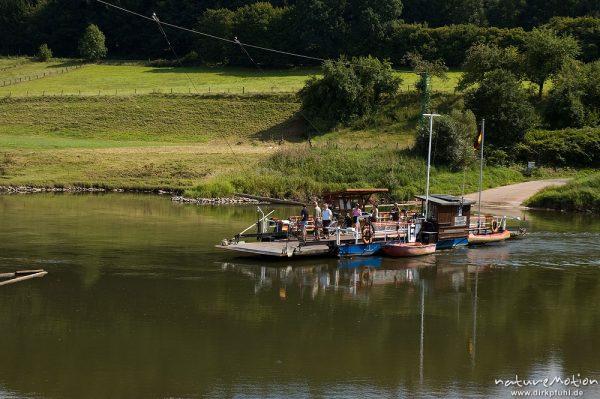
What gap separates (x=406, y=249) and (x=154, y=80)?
7651cm

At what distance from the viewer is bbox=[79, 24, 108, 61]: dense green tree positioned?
12875cm

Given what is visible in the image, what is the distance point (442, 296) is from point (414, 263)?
6.92 m

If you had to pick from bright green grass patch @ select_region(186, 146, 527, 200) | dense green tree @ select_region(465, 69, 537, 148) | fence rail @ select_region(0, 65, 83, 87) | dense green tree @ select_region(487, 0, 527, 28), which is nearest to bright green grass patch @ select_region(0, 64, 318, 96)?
fence rail @ select_region(0, 65, 83, 87)

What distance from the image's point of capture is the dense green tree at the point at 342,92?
86188 millimetres

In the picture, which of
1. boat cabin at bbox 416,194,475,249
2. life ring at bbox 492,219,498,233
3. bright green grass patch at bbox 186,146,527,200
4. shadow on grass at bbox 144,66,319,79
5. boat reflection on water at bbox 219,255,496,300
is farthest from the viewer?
shadow on grass at bbox 144,66,319,79

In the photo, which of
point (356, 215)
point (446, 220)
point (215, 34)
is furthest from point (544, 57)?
point (215, 34)

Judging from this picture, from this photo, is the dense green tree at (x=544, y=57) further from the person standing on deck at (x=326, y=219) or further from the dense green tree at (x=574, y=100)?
the person standing on deck at (x=326, y=219)

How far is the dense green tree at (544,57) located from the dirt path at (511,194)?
2053cm

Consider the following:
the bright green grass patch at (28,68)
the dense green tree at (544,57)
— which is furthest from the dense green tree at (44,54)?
the dense green tree at (544,57)

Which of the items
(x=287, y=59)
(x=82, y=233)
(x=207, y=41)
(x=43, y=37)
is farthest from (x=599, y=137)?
(x=43, y=37)

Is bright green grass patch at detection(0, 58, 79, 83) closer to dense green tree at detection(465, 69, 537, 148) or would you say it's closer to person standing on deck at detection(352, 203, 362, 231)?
dense green tree at detection(465, 69, 537, 148)

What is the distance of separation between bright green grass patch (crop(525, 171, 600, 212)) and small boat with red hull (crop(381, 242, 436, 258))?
2167 cm

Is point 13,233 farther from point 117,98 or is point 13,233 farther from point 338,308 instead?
point 117,98

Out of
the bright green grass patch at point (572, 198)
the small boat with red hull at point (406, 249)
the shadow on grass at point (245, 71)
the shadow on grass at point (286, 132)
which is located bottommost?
the small boat with red hull at point (406, 249)
